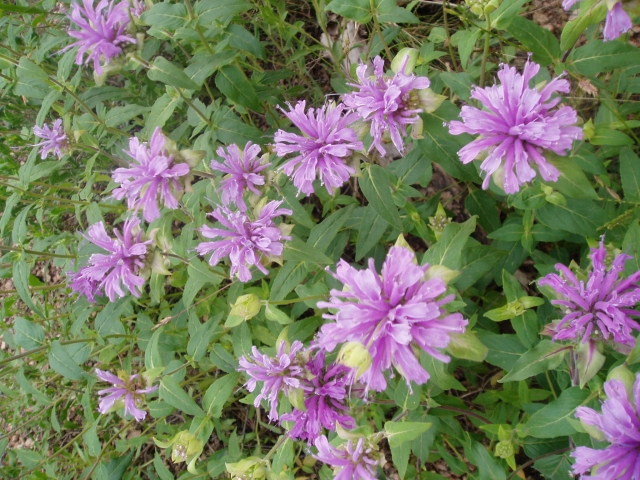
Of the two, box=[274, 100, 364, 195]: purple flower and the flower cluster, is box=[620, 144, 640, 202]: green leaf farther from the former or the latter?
the flower cluster

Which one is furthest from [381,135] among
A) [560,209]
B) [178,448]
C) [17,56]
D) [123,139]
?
[17,56]

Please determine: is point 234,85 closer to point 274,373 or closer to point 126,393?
point 274,373

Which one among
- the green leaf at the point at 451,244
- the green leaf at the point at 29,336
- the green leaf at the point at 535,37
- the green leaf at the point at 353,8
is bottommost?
the green leaf at the point at 29,336

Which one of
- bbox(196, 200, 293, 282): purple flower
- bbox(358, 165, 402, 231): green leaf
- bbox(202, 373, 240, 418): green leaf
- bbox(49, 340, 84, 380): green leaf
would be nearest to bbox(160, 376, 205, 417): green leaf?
bbox(202, 373, 240, 418): green leaf

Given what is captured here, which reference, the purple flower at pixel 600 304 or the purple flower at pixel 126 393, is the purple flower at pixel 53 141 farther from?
the purple flower at pixel 600 304

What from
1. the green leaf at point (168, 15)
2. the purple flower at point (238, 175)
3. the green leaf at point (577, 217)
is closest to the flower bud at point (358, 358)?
the purple flower at point (238, 175)

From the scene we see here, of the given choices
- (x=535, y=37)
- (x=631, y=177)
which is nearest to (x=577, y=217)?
(x=631, y=177)
